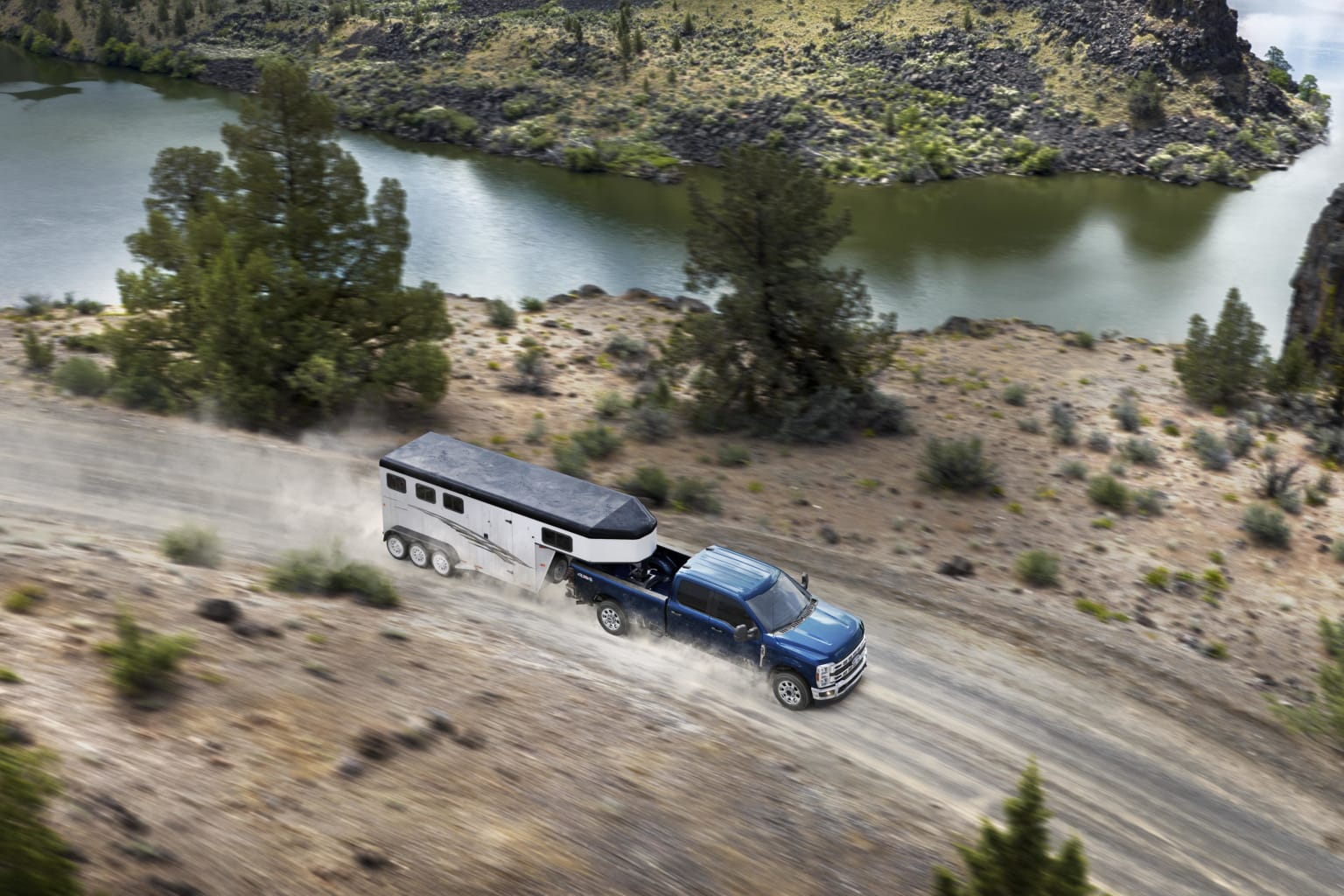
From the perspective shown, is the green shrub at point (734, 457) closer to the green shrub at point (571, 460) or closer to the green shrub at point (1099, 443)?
A: the green shrub at point (571, 460)

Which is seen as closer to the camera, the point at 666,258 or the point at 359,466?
the point at 359,466

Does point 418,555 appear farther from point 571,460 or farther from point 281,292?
point 281,292

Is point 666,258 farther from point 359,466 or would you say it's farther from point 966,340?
point 359,466

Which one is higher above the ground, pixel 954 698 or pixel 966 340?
pixel 966 340

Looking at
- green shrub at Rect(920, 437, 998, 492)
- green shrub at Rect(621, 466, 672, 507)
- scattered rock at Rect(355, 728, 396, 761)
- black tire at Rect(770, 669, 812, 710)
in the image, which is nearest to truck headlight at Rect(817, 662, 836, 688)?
black tire at Rect(770, 669, 812, 710)

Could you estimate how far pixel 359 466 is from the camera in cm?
1986

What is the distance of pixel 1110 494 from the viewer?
21.0 m

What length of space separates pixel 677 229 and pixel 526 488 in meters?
38.7

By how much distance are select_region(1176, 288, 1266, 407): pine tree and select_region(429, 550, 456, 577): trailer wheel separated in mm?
23097

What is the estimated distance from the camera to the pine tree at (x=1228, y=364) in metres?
28.8

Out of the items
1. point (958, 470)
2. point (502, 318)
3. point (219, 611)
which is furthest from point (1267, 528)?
point (502, 318)

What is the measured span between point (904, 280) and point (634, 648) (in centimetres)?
3576

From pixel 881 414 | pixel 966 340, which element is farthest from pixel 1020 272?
pixel 881 414

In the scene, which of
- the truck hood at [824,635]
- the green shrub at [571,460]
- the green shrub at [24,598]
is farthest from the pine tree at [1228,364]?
the green shrub at [24,598]
